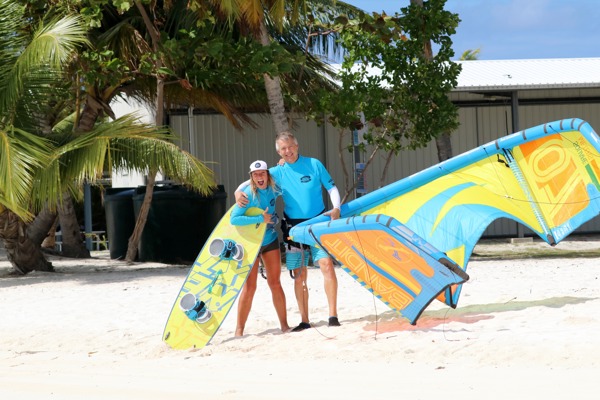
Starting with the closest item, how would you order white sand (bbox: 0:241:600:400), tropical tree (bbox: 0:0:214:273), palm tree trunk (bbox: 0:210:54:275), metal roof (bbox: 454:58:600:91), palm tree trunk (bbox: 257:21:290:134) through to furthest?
white sand (bbox: 0:241:600:400) → tropical tree (bbox: 0:0:214:273) → palm tree trunk (bbox: 0:210:54:275) → palm tree trunk (bbox: 257:21:290:134) → metal roof (bbox: 454:58:600:91)

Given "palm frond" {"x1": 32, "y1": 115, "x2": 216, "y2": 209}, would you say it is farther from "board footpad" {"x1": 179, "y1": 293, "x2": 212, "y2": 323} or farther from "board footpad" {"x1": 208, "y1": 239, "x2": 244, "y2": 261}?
"board footpad" {"x1": 179, "y1": 293, "x2": 212, "y2": 323}

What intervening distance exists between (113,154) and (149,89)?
337 centimetres

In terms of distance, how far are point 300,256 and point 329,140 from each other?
11948 mm

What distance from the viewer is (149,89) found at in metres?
14.7

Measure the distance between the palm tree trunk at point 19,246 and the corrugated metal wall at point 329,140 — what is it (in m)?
5.86

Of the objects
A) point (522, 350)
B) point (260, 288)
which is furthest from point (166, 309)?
point (522, 350)

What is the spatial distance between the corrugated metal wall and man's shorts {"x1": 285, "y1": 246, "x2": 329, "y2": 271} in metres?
11.3

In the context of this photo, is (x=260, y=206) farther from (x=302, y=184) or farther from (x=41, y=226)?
(x=41, y=226)

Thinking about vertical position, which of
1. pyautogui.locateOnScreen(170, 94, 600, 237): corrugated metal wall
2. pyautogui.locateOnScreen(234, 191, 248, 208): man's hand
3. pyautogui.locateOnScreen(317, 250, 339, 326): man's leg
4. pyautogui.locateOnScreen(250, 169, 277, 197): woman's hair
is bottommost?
pyautogui.locateOnScreen(317, 250, 339, 326): man's leg

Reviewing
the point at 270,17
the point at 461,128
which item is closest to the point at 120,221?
the point at 270,17

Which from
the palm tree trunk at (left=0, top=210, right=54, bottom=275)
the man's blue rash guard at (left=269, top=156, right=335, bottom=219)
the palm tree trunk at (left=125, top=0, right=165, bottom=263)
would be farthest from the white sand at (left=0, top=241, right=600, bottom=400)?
the palm tree trunk at (left=125, top=0, right=165, bottom=263)

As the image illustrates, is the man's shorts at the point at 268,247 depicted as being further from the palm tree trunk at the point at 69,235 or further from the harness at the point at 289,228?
the palm tree trunk at the point at 69,235

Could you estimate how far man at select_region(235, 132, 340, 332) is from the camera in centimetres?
661

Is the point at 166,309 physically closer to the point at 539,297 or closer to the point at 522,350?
the point at 539,297
